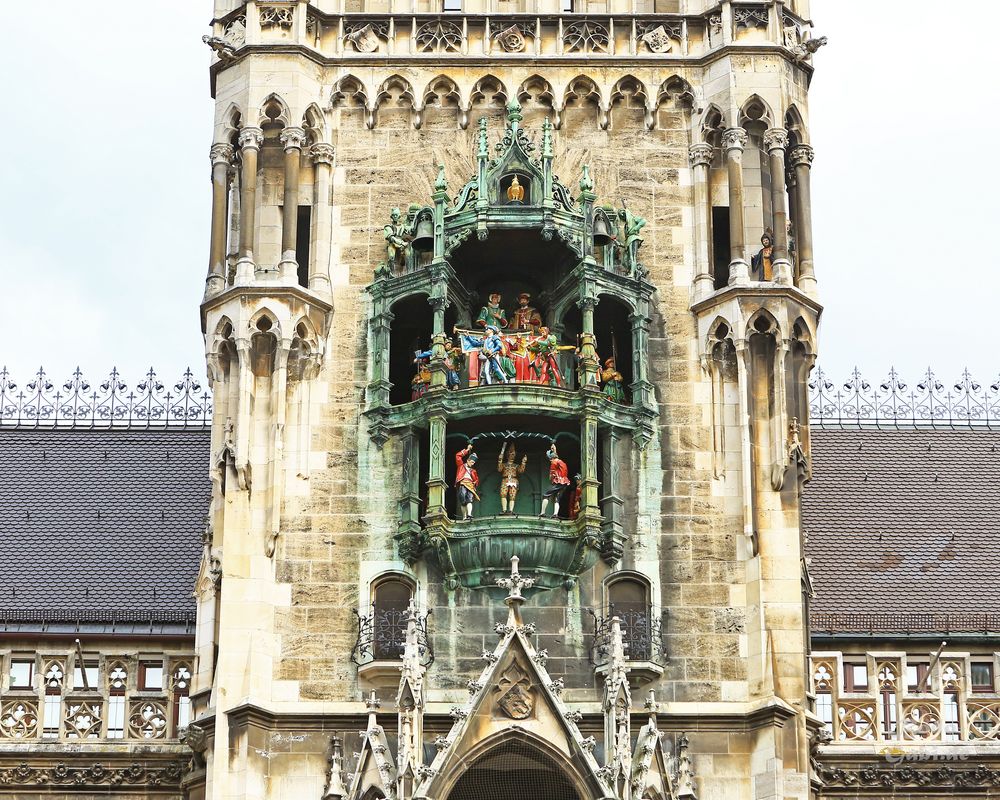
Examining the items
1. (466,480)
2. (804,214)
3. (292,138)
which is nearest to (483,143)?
(292,138)

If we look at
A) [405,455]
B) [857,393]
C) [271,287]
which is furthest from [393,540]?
[857,393]

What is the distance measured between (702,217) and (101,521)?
10.9 m

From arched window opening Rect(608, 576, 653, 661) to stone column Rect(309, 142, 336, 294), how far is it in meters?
5.94

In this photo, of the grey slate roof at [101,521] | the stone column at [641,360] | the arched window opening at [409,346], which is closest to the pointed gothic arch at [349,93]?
the arched window opening at [409,346]

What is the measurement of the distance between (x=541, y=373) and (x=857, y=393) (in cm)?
1050

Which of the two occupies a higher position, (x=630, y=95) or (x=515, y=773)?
(x=630, y=95)

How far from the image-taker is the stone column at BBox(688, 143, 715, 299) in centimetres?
3678

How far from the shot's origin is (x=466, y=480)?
35406 millimetres

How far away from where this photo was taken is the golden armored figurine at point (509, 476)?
117 ft

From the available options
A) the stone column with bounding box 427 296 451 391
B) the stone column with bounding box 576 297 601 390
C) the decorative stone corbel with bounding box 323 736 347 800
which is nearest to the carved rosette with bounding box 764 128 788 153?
the stone column with bounding box 576 297 601 390

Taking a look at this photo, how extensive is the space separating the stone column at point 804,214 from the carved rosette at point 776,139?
0.50 metres

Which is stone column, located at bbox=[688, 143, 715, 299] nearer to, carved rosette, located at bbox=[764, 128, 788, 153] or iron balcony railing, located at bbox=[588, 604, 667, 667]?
carved rosette, located at bbox=[764, 128, 788, 153]

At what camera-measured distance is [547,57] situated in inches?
1496

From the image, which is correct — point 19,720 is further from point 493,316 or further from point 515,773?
point 493,316
